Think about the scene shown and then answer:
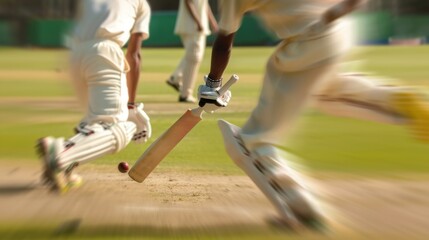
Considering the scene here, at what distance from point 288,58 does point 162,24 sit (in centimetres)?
3897

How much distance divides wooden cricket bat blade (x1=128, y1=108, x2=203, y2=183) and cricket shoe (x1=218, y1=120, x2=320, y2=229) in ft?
1.22

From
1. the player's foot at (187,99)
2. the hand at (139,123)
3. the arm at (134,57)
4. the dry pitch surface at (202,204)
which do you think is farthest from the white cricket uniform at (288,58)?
the player's foot at (187,99)

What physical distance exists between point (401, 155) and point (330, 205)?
2796 millimetres

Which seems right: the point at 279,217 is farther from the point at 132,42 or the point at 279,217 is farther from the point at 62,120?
the point at 62,120

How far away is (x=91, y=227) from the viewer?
17.1 ft

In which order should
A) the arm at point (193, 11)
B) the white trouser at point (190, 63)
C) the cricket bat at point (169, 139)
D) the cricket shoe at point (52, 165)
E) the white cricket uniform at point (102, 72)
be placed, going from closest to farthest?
1. the cricket bat at point (169, 139)
2. the cricket shoe at point (52, 165)
3. the white cricket uniform at point (102, 72)
4. the arm at point (193, 11)
5. the white trouser at point (190, 63)

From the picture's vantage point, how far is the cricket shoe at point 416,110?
522 cm

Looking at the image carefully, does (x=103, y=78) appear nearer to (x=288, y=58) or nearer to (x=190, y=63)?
(x=288, y=58)

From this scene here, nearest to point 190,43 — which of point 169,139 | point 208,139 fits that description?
point 208,139

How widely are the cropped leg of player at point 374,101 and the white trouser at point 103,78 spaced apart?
1639 millimetres

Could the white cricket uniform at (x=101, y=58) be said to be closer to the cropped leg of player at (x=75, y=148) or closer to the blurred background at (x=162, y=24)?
the cropped leg of player at (x=75, y=148)

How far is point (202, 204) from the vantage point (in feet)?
19.7

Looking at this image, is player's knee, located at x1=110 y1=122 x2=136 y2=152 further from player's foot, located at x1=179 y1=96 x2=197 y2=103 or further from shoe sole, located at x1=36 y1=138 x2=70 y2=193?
player's foot, located at x1=179 y1=96 x2=197 y2=103

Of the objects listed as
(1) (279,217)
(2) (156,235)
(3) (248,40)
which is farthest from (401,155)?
(3) (248,40)
